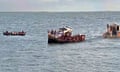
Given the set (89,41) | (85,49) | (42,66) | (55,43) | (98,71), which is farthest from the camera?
(89,41)

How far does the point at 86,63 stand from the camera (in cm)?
8038

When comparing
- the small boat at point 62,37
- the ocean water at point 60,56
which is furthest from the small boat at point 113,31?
the small boat at point 62,37

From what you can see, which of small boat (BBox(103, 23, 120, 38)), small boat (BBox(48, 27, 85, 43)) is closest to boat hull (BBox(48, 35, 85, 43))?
small boat (BBox(48, 27, 85, 43))

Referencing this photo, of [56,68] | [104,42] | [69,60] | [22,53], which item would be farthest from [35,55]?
[104,42]

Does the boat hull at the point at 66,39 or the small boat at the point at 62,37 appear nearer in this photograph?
the boat hull at the point at 66,39

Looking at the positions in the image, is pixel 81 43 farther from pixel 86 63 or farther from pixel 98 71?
pixel 98 71

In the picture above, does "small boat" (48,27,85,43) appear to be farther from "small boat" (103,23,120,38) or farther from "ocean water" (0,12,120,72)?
"small boat" (103,23,120,38)

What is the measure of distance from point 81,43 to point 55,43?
6.41 meters

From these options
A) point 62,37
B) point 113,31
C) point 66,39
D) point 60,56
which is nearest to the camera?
point 60,56

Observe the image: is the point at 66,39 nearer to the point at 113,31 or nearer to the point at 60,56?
the point at 113,31

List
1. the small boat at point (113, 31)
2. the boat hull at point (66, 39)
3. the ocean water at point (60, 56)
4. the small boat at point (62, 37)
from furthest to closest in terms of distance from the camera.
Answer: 1. the small boat at point (113, 31)
2. the small boat at point (62, 37)
3. the boat hull at point (66, 39)
4. the ocean water at point (60, 56)

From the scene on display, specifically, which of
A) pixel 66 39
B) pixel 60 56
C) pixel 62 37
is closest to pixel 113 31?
pixel 66 39

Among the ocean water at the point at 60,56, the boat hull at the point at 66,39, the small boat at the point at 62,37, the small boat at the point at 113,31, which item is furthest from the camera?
the small boat at the point at 113,31

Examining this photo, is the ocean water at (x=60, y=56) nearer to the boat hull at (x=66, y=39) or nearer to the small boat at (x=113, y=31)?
the boat hull at (x=66, y=39)
